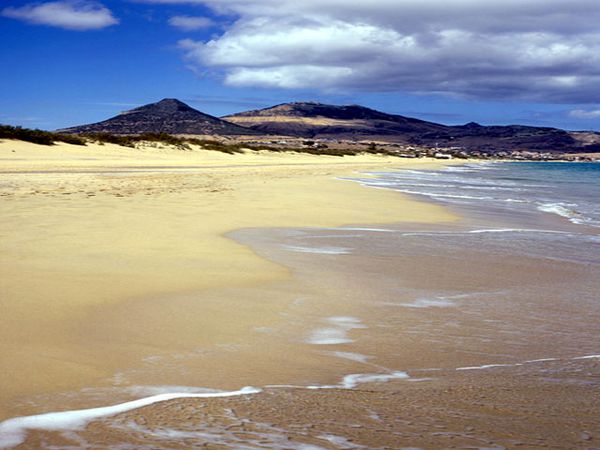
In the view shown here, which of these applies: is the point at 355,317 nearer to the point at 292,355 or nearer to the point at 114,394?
the point at 292,355

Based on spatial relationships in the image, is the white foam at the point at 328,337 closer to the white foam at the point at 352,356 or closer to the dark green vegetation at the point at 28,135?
the white foam at the point at 352,356

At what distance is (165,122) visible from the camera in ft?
334

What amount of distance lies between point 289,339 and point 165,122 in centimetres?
10107

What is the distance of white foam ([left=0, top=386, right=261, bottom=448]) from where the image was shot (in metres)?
2.62

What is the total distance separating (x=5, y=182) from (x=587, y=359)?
45.1 feet

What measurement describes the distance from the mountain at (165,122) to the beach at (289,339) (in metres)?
85.8

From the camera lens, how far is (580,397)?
3.26 m

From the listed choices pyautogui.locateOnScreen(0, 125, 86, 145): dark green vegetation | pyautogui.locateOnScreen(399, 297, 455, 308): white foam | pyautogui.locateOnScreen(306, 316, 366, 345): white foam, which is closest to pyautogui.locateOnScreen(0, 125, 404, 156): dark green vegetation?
pyautogui.locateOnScreen(0, 125, 86, 145): dark green vegetation

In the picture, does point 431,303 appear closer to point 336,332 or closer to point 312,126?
point 336,332

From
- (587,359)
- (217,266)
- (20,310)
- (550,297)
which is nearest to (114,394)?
(20,310)

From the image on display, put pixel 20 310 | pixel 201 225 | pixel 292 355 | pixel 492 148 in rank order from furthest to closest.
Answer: pixel 492 148, pixel 201 225, pixel 20 310, pixel 292 355

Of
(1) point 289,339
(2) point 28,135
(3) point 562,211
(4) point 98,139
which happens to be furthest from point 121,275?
(4) point 98,139

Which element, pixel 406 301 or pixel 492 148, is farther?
pixel 492 148

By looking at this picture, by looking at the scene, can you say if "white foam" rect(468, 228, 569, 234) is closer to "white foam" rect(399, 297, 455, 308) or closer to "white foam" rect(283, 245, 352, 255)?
"white foam" rect(283, 245, 352, 255)
